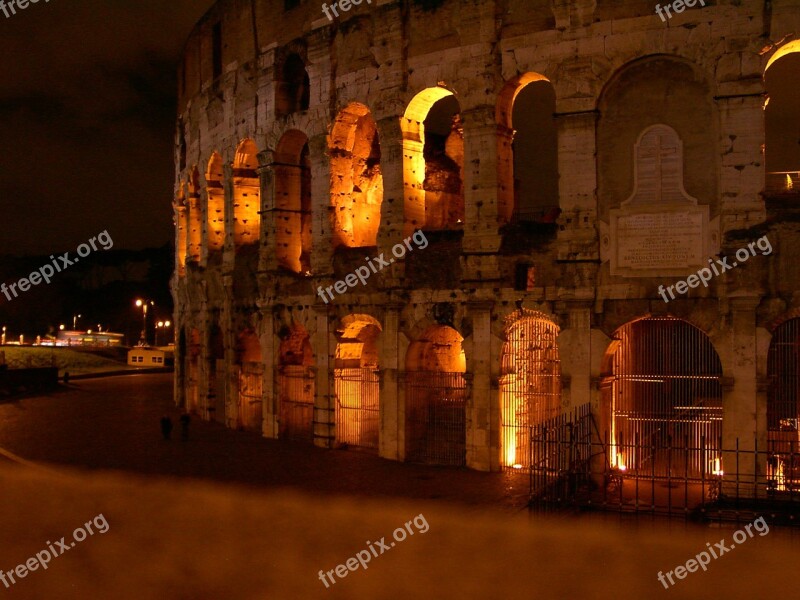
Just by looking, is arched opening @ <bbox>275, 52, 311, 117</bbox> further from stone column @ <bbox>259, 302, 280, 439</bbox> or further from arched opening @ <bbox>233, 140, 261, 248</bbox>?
stone column @ <bbox>259, 302, 280, 439</bbox>

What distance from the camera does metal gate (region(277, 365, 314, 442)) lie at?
20469 mm

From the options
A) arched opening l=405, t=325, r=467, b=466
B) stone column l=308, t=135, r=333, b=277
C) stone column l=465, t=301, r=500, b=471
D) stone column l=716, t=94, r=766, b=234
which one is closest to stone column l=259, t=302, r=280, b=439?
stone column l=308, t=135, r=333, b=277

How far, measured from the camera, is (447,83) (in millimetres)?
16906

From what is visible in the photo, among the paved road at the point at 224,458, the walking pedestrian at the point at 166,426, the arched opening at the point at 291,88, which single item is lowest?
the paved road at the point at 224,458

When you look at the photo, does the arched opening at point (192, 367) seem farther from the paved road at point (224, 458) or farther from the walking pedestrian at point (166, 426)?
the walking pedestrian at point (166, 426)

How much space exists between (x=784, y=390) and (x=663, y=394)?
2413 mm

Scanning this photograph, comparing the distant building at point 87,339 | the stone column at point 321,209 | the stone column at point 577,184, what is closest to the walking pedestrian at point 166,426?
the stone column at point 321,209

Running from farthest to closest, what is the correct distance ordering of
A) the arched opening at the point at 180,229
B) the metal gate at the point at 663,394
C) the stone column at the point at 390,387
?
the arched opening at the point at 180,229, the stone column at the point at 390,387, the metal gate at the point at 663,394

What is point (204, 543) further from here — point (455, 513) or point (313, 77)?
point (313, 77)

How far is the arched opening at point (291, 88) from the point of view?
20609mm

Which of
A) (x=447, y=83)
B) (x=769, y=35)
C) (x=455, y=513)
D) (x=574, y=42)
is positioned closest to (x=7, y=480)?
(x=455, y=513)

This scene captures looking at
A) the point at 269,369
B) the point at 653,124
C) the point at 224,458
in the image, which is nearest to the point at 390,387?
the point at 224,458

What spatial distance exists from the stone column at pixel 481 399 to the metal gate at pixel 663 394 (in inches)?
95.9

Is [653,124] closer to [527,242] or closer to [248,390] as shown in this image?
[527,242]
